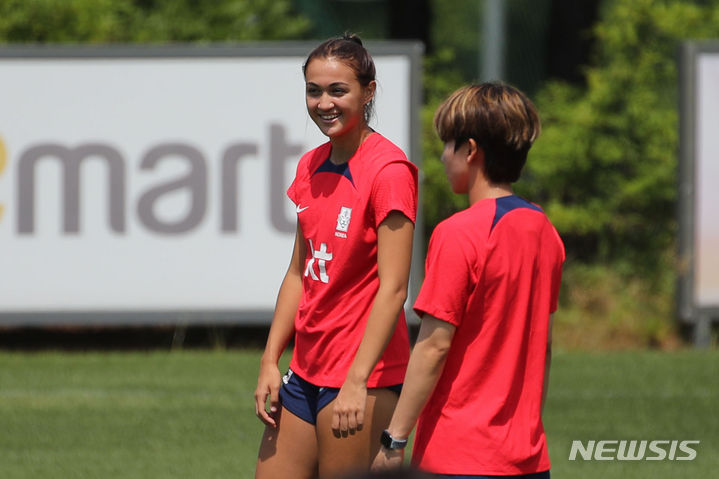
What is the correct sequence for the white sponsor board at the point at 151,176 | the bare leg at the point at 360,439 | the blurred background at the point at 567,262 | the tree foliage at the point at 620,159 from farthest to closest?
the tree foliage at the point at 620,159 → the white sponsor board at the point at 151,176 → the blurred background at the point at 567,262 → the bare leg at the point at 360,439

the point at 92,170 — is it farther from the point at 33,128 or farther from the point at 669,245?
the point at 669,245

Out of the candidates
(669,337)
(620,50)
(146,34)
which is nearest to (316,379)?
(669,337)

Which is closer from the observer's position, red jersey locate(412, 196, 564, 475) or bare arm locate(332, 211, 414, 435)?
red jersey locate(412, 196, 564, 475)

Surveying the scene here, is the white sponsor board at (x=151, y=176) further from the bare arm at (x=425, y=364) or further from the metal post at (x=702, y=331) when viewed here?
the bare arm at (x=425, y=364)

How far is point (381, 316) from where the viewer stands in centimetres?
392

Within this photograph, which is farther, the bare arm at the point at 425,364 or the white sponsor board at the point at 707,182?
the white sponsor board at the point at 707,182

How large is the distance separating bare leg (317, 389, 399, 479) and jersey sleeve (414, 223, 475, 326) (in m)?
0.66

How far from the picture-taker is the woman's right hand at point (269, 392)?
4.29 m

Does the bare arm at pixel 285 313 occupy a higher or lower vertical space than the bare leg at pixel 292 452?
higher

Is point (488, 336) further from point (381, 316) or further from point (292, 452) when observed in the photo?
point (292, 452)

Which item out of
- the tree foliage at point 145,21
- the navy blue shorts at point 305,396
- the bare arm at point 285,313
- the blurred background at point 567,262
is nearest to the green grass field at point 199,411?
the blurred background at point 567,262

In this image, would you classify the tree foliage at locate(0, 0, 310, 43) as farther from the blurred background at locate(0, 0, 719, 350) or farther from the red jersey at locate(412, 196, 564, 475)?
the red jersey at locate(412, 196, 564, 475)

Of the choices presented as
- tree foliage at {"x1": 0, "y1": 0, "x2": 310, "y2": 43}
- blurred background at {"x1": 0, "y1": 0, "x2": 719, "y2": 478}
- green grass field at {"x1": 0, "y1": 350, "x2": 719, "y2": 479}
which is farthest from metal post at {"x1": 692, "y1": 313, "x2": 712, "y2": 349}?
tree foliage at {"x1": 0, "y1": 0, "x2": 310, "y2": 43}

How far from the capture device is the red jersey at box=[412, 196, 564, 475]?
3.47 m
